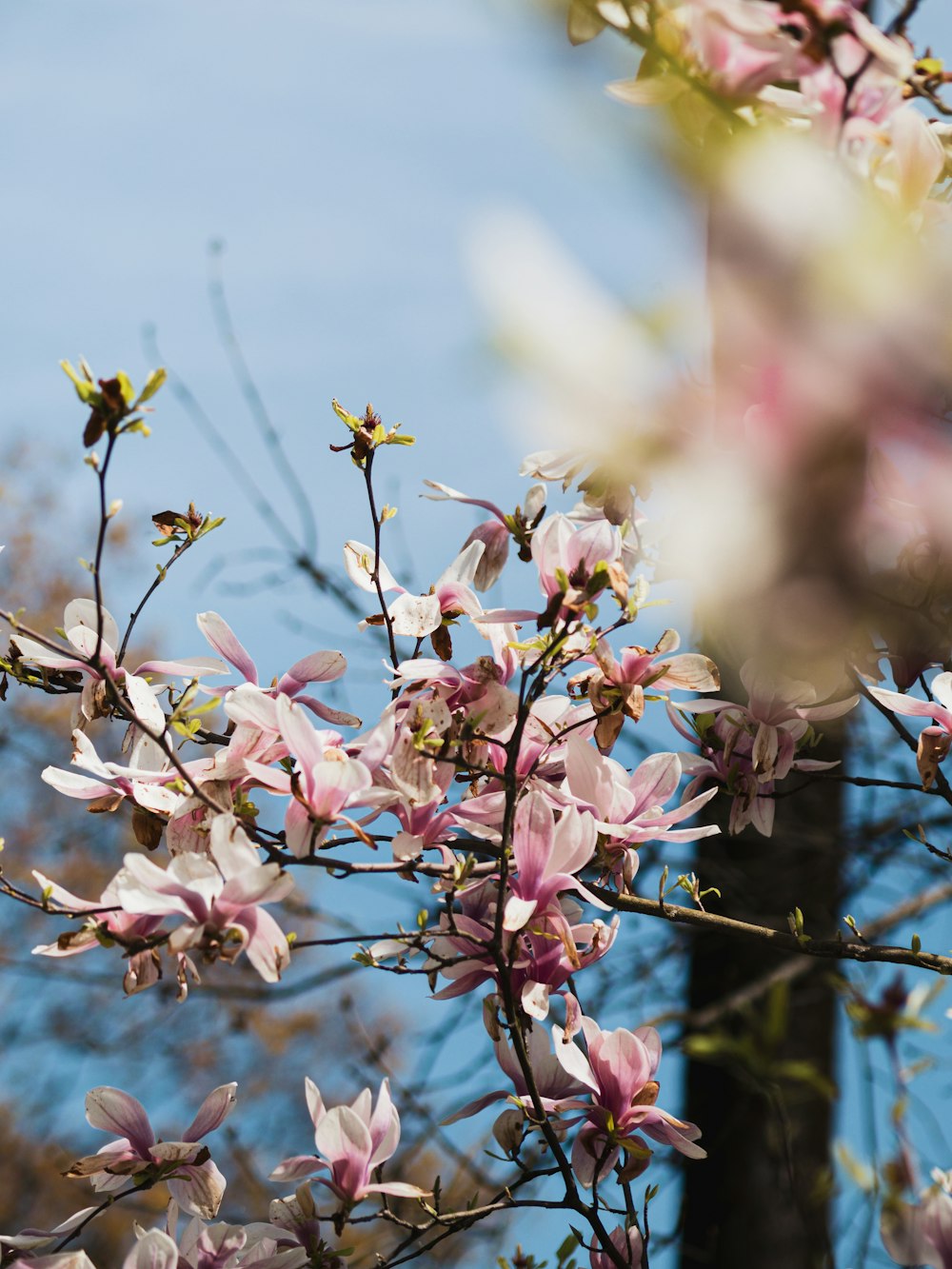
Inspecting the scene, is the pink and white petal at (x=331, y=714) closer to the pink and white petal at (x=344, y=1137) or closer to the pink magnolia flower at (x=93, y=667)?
the pink magnolia flower at (x=93, y=667)

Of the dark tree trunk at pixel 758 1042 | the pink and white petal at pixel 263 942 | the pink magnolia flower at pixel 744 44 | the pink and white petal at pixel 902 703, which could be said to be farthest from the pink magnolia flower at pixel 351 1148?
the dark tree trunk at pixel 758 1042

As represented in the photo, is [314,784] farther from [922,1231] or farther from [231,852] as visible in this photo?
[922,1231]

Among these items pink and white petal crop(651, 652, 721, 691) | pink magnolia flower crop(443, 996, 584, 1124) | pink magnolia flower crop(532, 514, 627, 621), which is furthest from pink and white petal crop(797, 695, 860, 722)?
pink magnolia flower crop(443, 996, 584, 1124)

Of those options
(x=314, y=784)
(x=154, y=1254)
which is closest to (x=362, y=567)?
(x=314, y=784)

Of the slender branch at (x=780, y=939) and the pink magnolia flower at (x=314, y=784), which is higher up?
the pink magnolia flower at (x=314, y=784)

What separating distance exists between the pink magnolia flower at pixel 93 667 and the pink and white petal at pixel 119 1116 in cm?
33

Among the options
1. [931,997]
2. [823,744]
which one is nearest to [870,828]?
[823,744]

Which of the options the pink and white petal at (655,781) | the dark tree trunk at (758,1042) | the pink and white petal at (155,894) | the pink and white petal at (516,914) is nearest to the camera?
the pink and white petal at (155,894)

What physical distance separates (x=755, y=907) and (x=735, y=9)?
2.06m

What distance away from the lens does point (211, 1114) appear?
1.03 m

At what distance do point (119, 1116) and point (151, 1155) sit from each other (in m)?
0.05

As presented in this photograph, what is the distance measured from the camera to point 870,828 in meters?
2.74

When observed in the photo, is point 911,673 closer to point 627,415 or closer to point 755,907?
point 627,415

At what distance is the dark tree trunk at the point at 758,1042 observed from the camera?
212 cm
